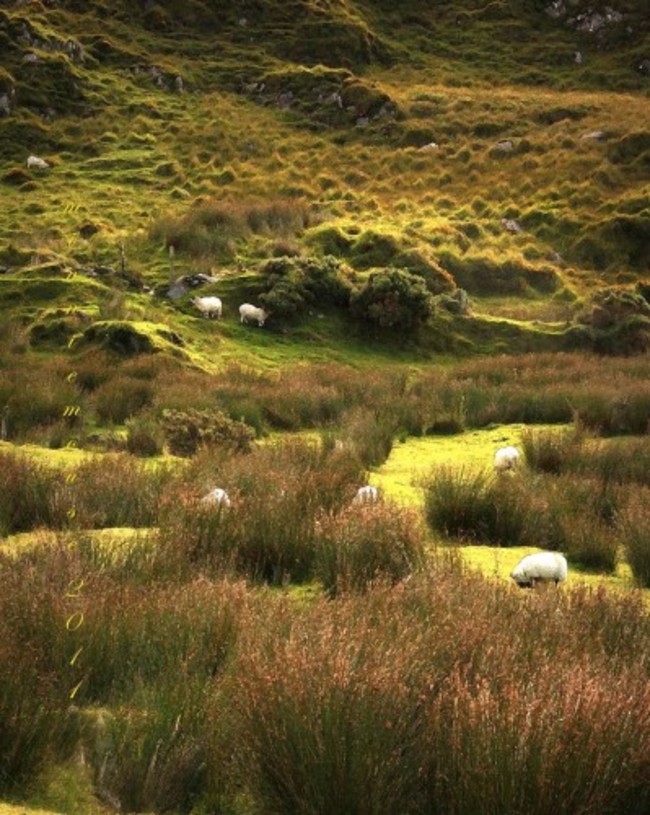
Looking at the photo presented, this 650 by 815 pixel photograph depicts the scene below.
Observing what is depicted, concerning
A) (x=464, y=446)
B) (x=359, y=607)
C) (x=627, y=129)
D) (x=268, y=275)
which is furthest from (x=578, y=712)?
(x=627, y=129)

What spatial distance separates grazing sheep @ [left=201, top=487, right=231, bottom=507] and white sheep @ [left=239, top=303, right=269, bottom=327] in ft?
40.1

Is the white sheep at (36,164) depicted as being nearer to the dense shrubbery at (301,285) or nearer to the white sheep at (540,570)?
the dense shrubbery at (301,285)

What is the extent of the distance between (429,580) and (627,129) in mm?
32029

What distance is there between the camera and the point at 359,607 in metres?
4.45

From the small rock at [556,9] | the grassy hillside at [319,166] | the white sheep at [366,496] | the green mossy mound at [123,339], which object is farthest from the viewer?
the small rock at [556,9]

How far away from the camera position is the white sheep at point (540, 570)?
239 inches

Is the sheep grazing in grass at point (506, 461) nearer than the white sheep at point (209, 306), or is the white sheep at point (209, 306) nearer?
the sheep grazing in grass at point (506, 461)

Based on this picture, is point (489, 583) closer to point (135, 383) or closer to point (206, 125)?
point (135, 383)

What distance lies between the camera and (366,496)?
7.27m

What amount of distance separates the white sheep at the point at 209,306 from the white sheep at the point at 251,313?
1.55ft

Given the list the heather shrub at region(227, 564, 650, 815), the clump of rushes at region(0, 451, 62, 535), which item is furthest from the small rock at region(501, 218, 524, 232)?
the heather shrub at region(227, 564, 650, 815)

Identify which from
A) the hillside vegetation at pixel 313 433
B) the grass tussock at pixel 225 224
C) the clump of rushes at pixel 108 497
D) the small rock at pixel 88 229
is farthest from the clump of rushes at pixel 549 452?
the small rock at pixel 88 229

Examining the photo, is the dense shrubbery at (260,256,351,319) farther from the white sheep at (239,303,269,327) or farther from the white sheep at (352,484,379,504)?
the white sheep at (352,484,379,504)

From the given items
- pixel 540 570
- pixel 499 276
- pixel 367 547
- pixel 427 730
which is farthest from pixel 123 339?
pixel 427 730
